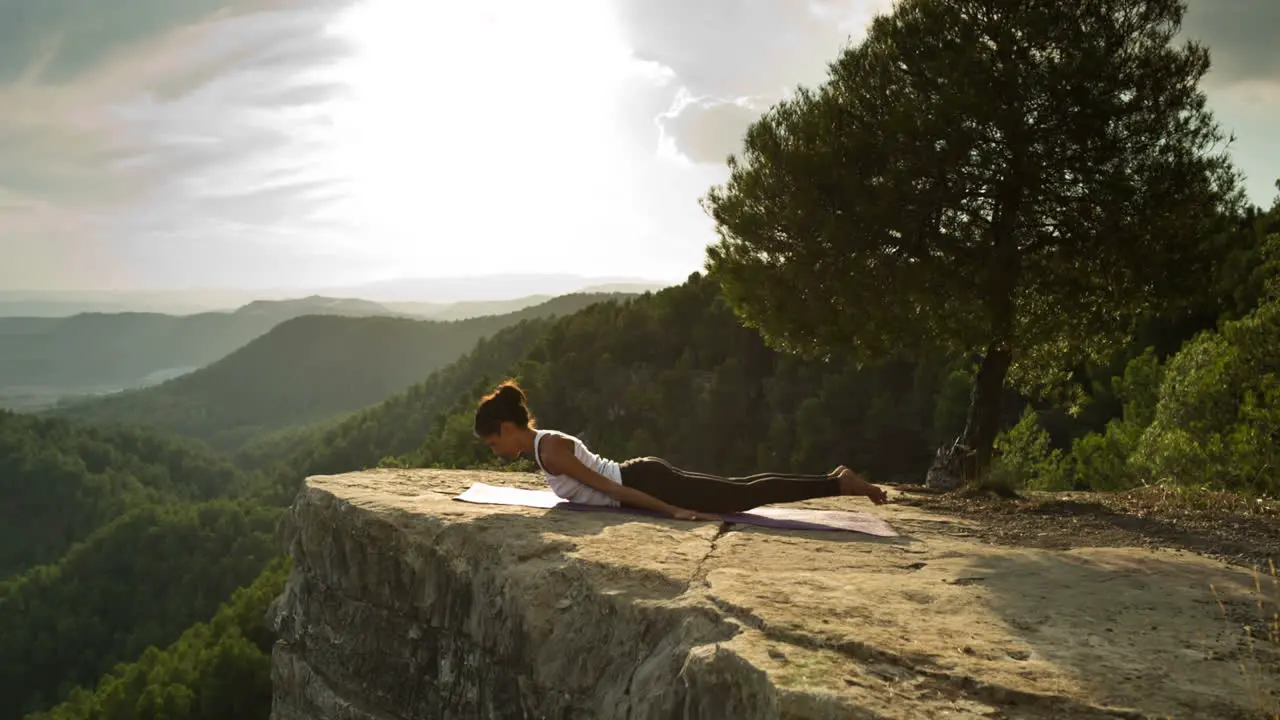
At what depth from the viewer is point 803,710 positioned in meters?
3.27

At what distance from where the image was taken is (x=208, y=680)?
45312 mm

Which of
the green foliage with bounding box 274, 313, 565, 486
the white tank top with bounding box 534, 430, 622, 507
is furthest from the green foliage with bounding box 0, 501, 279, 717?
the white tank top with bounding box 534, 430, 622, 507

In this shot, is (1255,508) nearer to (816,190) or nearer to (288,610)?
(816,190)

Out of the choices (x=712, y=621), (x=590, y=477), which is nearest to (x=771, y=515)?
(x=590, y=477)

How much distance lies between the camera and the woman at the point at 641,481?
22.8 ft

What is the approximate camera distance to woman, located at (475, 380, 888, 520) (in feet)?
22.8

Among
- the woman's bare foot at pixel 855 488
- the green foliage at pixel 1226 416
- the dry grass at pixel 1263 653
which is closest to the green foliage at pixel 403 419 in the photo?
the green foliage at pixel 1226 416

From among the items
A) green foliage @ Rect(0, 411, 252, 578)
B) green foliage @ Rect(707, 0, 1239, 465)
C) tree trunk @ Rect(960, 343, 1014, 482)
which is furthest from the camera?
green foliage @ Rect(0, 411, 252, 578)

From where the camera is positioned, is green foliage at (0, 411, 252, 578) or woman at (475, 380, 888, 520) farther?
green foliage at (0, 411, 252, 578)

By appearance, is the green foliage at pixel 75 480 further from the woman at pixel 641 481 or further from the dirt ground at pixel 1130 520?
the dirt ground at pixel 1130 520

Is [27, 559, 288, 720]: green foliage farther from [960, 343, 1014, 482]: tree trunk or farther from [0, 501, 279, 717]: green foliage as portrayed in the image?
[960, 343, 1014, 482]: tree trunk

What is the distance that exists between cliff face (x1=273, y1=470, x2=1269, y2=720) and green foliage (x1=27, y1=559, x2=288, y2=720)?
123 feet

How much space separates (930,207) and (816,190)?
1.49 metres

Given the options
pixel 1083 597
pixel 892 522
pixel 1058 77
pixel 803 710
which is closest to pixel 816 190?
pixel 1058 77
